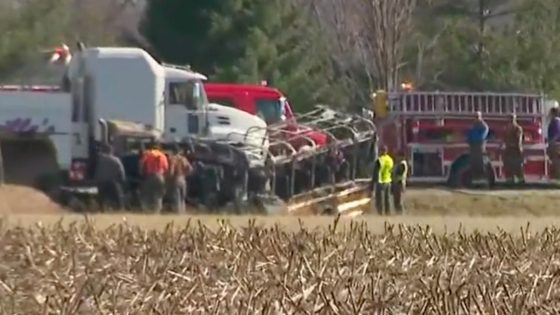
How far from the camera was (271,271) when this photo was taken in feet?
40.3

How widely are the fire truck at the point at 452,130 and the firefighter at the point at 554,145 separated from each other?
156 mm

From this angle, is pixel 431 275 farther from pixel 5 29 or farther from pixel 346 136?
pixel 5 29

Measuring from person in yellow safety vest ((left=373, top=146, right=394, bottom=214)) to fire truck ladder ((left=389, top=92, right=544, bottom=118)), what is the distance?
4669mm

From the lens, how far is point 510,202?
105 feet

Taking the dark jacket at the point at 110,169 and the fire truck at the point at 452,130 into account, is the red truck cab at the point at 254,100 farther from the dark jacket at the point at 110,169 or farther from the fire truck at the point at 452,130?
the dark jacket at the point at 110,169

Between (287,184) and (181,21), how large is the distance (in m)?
13.6

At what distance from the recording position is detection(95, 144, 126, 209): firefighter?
2891 centimetres

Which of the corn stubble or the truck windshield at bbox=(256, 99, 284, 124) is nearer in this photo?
the corn stubble

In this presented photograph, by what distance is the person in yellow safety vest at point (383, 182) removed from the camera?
2991cm

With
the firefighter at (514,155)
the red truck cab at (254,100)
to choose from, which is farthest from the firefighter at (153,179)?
the firefighter at (514,155)

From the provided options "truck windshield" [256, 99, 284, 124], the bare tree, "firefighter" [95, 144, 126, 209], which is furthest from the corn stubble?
the bare tree

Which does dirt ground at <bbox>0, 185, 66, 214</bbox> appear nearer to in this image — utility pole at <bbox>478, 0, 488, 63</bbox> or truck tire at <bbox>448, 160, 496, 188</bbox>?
truck tire at <bbox>448, 160, 496, 188</bbox>

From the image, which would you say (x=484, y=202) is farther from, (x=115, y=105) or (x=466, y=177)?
(x=115, y=105)

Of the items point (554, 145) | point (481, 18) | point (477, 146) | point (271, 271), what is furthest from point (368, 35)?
point (271, 271)
